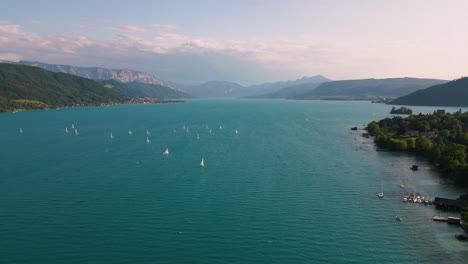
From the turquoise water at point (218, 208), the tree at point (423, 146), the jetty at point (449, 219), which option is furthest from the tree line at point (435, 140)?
the jetty at point (449, 219)

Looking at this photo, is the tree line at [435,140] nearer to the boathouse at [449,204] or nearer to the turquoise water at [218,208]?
the turquoise water at [218,208]

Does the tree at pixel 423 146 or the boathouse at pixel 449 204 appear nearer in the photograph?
the boathouse at pixel 449 204

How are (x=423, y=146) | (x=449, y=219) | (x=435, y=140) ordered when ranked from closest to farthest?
1. (x=449, y=219)
2. (x=423, y=146)
3. (x=435, y=140)

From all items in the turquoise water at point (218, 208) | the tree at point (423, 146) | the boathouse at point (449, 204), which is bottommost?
the turquoise water at point (218, 208)

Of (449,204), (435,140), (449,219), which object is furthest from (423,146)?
(449,219)

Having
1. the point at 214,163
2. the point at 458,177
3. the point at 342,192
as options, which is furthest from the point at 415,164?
the point at 214,163

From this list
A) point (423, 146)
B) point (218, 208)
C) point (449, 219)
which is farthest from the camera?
point (423, 146)

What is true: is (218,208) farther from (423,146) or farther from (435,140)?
(435,140)
